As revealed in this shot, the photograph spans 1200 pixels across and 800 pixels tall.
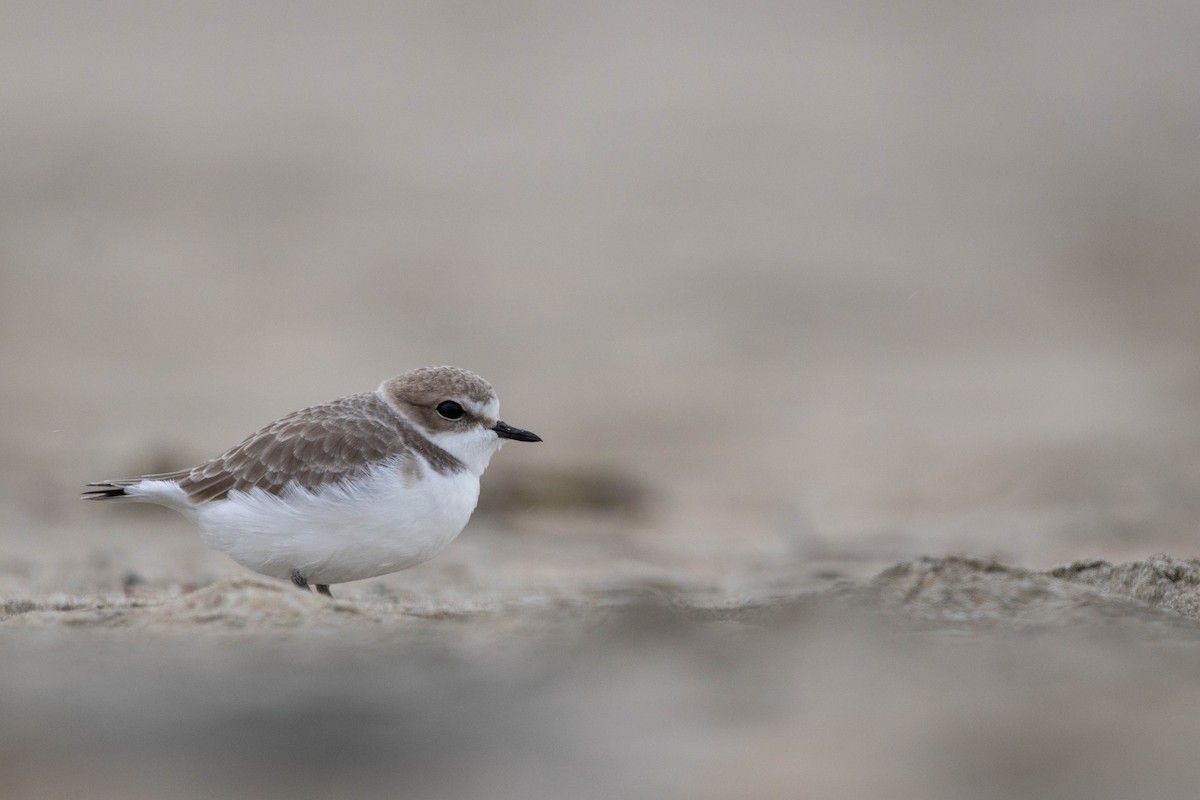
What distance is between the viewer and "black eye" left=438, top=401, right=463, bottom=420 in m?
5.71

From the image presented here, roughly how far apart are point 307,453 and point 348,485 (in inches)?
11.9

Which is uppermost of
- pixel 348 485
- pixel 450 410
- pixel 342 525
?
pixel 450 410

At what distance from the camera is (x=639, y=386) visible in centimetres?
1261

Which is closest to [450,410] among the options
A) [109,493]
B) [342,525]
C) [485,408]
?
A: [485,408]

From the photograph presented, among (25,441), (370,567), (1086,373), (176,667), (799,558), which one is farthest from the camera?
(1086,373)

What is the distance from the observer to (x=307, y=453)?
5.38 metres

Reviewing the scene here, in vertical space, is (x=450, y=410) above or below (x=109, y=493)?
above

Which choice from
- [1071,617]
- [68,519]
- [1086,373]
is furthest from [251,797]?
[1086,373]

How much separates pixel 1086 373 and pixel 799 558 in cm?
526

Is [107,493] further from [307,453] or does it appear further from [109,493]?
[307,453]

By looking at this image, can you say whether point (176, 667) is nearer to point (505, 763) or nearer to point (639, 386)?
point (505, 763)

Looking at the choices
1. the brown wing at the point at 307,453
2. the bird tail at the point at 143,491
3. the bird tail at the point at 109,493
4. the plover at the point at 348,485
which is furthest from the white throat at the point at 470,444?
the bird tail at the point at 109,493

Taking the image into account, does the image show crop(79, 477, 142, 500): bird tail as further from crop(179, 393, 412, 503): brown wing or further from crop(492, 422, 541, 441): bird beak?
crop(492, 422, 541, 441): bird beak

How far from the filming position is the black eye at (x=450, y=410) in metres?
5.71
